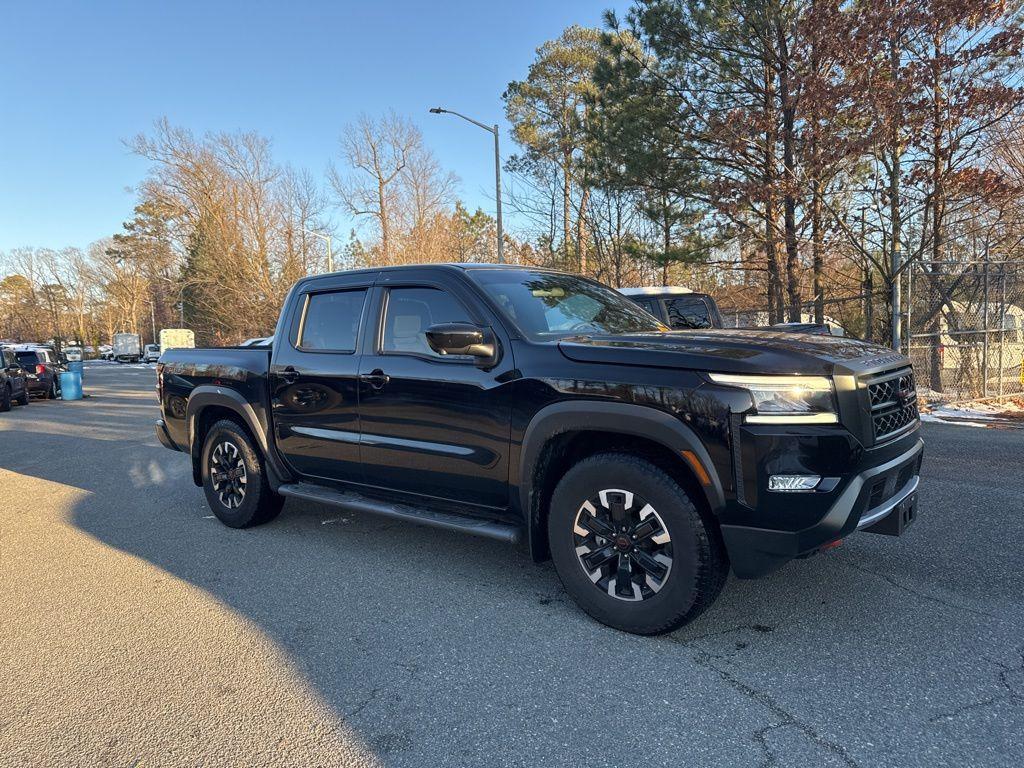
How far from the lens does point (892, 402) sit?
3213mm

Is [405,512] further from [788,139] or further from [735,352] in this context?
[788,139]

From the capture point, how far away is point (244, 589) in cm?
403

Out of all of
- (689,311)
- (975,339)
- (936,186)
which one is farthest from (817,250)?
(689,311)

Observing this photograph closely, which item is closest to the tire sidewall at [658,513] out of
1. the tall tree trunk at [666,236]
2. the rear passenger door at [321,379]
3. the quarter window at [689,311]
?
the rear passenger door at [321,379]

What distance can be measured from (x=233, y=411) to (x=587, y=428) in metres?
3.25

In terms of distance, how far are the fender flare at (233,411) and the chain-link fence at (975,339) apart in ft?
34.6

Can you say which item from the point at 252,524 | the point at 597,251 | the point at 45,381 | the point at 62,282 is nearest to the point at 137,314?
the point at 62,282

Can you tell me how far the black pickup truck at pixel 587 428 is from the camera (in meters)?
2.86

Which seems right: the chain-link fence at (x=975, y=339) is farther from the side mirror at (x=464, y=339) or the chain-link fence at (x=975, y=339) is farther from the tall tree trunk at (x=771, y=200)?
the side mirror at (x=464, y=339)

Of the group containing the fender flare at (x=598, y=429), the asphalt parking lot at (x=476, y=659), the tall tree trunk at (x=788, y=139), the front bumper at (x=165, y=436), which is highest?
the tall tree trunk at (x=788, y=139)

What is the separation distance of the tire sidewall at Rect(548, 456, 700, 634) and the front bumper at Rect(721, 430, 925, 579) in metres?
0.19

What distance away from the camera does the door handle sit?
416cm

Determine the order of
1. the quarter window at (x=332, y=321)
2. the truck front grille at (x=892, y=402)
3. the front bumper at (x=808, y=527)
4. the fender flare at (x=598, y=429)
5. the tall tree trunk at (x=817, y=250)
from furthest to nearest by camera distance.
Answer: the tall tree trunk at (x=817, y=250) < the quarter window at (x=332, y=321) < the truck front grille at (x=892, y=402) < the fender flare at (x=598, y=429) < the front bumper at (x=808, y=527)

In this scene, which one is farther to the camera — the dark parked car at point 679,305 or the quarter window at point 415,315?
the dark parked car at point 679,305
